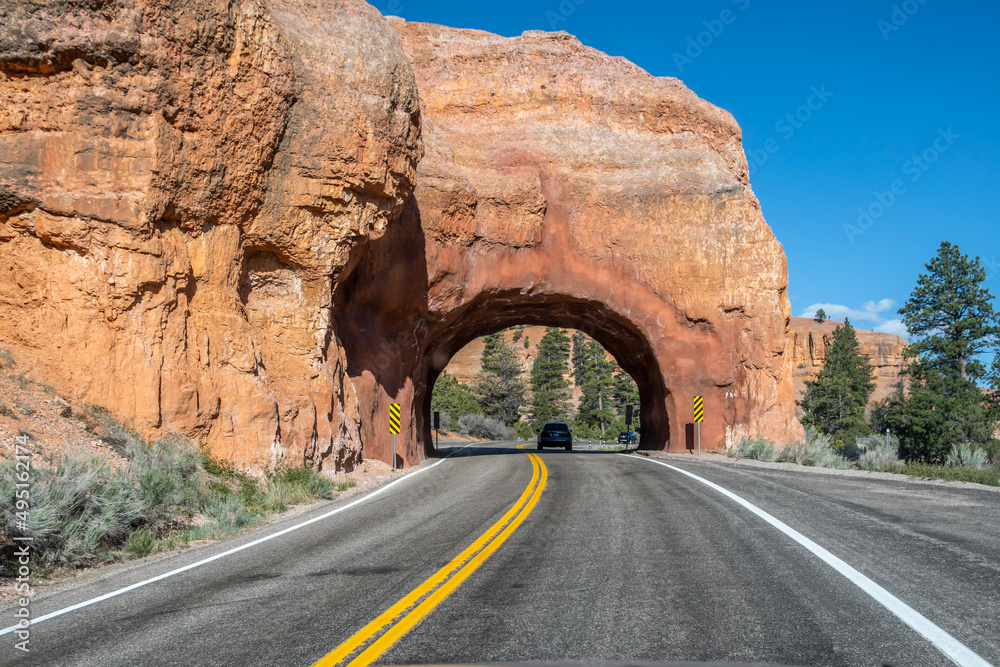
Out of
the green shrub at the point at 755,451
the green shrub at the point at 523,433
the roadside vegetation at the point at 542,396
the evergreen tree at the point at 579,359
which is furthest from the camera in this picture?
the evergreen tree at the point at 579,359

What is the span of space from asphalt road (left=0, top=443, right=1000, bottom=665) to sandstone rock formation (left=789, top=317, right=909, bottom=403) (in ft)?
330

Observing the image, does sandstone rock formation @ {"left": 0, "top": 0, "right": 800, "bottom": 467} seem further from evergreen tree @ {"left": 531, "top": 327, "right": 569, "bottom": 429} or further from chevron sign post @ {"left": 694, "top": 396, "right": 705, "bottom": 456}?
evergreen tree @ {"left": 531, "top": 327, "right": 569, "bottom": 429}

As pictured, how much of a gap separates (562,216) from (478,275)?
A: 4652 mm

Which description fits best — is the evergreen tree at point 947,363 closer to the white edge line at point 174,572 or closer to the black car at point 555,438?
the black car at point 555,438

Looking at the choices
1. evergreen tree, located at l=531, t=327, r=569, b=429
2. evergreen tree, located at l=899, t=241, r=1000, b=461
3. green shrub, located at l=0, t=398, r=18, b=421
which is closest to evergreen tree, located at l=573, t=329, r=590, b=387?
evergreen tree, located at l=531, t=327, r=569, b=429

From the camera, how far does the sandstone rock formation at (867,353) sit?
102312 millimetres

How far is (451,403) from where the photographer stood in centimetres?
6938

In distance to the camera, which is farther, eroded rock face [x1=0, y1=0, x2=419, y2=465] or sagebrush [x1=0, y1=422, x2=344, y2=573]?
eroded rock face [x1=0, y1=0, x2=419, y2=465]

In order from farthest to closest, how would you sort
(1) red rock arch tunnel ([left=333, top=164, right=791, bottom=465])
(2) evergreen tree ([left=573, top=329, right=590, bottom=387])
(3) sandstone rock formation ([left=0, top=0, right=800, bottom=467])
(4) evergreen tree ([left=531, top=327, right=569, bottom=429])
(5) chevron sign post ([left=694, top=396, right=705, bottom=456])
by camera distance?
1. (2) evergreen tree ([left=573, top=329, right=590, bottom=387])
2. (4) evergreen tree ([left=531, top=327, right=569, bottom=429])
3. (5) chevron sign post ([left=694, top=396, right=705, bottom=456])
4. (1) red rock arch tunnel ([left=333, top=164, right=791, bottom=465])
5. (3) sandstone rock formation ([left=0, top=0, right=800, bottom=467])

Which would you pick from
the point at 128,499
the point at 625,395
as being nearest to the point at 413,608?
the point at 128,499

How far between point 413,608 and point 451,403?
2548 inches

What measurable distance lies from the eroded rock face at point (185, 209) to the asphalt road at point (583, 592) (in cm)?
562

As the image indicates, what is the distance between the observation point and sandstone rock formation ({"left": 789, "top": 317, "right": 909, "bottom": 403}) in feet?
336

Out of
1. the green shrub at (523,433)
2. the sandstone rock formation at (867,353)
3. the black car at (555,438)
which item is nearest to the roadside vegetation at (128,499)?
the black car at (555,438)
